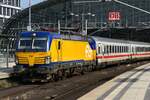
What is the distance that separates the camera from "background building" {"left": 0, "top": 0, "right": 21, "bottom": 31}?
110325mm

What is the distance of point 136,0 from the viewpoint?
132 metres

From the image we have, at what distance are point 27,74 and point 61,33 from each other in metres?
4.33

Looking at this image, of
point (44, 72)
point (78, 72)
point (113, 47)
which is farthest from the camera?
point (113, 47)

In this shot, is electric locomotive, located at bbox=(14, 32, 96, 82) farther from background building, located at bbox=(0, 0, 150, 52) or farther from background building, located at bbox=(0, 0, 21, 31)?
background building, located at bbox=(0, 0, 150, 52)

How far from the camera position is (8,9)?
115 metres

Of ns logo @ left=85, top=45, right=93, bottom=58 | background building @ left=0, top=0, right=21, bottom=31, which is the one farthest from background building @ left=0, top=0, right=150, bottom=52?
ns logo @ left=85, top=45, right=93, bottom=58

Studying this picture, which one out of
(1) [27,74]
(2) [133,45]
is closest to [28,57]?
(1) [27,74]

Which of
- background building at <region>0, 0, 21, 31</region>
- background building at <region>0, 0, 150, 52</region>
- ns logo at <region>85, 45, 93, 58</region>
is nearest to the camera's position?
ns logo at <region>85, 45, 93, 58</region>

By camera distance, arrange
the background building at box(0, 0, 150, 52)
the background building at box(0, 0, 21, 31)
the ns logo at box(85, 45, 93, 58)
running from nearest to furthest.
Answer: the ns logo at box(85, 45, 93, 58)
the background building at box(0, 0, 21, 31)
the background building at box(0, 0, 150, 52)

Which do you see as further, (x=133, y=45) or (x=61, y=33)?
(x=133, y=45)

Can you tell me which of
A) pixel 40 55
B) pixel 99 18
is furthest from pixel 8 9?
pixel 40 55

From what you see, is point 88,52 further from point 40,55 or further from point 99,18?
point 99,18

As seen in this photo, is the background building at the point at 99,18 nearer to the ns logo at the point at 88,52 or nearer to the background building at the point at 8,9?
the background building at the point at 8,9

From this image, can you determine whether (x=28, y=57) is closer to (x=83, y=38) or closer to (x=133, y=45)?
(x=83, y=38)
